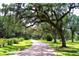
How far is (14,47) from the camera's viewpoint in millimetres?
2838

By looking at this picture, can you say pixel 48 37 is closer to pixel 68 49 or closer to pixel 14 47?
pixel 68 49

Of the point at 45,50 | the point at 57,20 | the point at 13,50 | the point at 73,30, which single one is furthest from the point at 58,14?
the point at 13,50

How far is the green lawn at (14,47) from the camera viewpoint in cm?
282

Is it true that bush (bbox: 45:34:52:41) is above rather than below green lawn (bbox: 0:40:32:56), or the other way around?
above

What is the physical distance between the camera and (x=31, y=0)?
2.86 m

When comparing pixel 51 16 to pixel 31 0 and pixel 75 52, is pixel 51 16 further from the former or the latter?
pixel 75 52

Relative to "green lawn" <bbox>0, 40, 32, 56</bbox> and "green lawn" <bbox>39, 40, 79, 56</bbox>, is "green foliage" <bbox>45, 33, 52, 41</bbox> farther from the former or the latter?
"green lawn" <bbox>0, 40, 32, 56</bbox>

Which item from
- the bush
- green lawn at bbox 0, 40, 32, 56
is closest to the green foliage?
the bush

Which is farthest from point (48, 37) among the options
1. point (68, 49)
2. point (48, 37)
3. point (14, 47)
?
point (14, 47)

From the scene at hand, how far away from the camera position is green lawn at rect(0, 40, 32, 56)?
9.24 feet

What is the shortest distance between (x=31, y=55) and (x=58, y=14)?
22.9 inches

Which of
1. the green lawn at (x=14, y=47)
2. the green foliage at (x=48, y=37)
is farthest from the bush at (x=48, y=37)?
the green lawn at (x=14, y=47)

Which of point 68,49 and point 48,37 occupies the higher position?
point 48,37

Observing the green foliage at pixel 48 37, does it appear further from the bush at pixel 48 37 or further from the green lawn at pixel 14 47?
the green lawn at pixel 14 47
